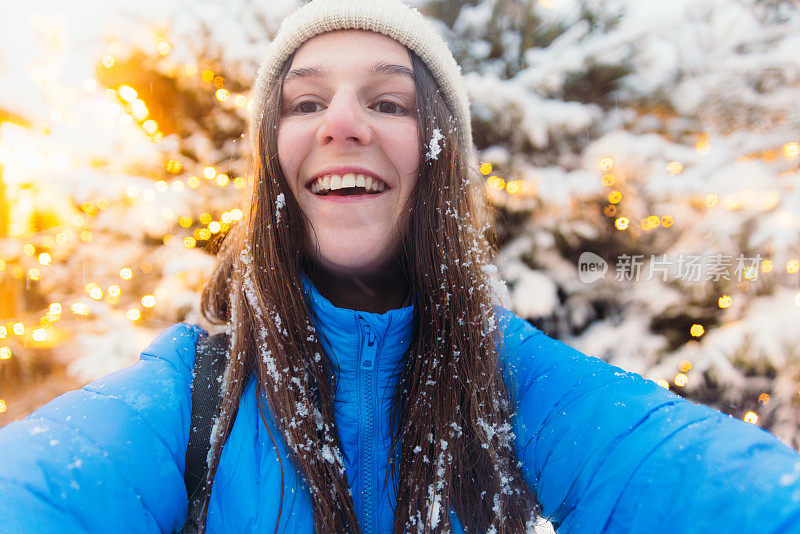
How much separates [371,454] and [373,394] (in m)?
0.14

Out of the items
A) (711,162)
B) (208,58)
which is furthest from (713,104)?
(208,58)

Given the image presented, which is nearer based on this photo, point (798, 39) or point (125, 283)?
point (798, 39)

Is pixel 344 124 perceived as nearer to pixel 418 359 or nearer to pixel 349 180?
pixel 349 180

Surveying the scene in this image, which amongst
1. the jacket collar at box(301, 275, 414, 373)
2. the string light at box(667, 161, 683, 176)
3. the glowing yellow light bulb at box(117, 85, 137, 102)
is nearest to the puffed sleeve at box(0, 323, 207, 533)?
the jacket collar at box(301, 275, 414, 373)

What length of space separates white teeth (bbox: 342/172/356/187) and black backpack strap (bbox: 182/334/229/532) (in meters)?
0.57

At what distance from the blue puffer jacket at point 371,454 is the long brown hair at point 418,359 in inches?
1.6

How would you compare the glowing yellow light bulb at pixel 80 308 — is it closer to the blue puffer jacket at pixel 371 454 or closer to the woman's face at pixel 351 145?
the blue puffer jacket at pixel 371 454

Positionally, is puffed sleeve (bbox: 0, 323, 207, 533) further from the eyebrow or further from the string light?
the string light

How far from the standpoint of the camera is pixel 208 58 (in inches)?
79.4

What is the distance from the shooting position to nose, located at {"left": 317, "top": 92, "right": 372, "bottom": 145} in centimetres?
93

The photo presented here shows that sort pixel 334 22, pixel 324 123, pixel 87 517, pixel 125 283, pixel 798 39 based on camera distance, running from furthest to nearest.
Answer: pixel 125 283 → pixel 798 39 → pixel 334 22 → pixel 324 123 → pixel 87 517

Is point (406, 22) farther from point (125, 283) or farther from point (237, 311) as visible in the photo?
point (125, 283)

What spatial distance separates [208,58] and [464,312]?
6.52ft

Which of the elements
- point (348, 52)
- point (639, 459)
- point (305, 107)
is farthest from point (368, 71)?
point (639, 459)
